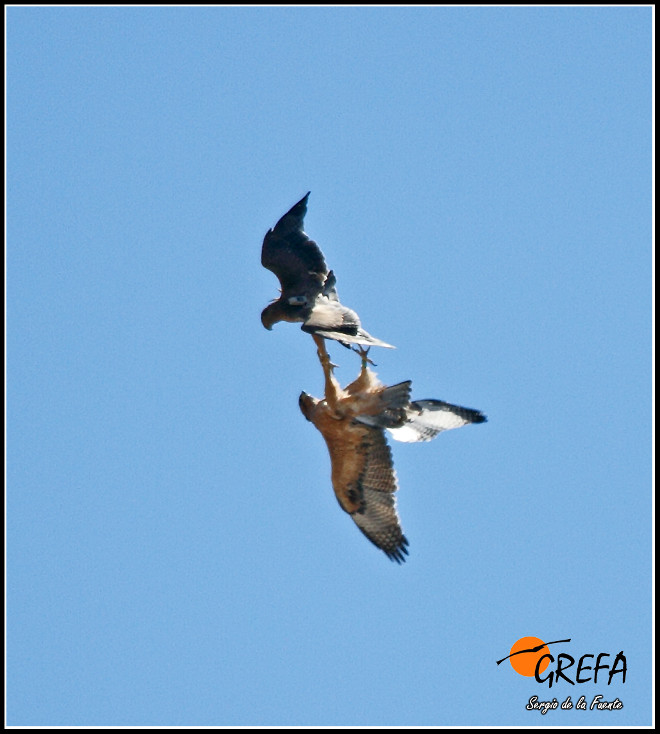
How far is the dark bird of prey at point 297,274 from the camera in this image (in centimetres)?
946

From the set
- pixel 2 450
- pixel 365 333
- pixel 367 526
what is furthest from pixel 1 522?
pixel 365 333

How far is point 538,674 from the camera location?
11500 millimetres

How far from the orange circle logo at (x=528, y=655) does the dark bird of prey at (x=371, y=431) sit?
97.6 inches

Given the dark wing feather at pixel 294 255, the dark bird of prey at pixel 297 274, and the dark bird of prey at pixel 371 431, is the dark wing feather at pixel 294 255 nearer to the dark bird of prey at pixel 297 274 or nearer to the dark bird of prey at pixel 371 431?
the dark bird of prey at pixel 297 274

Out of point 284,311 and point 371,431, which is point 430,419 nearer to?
point 371,431

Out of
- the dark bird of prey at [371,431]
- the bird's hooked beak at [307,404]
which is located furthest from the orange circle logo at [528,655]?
the bird's hooked beak at [307,404]

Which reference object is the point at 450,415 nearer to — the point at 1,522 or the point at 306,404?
the point at 306,404

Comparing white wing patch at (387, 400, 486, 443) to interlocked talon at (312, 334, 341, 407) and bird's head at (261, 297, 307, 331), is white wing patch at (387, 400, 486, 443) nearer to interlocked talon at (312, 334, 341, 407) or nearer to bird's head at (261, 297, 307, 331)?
interlocked talon at (312, 334, 341, 407)

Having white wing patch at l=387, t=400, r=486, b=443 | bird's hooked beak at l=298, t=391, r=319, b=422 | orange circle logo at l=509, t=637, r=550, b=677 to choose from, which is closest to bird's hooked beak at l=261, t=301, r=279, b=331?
bird's hooked beak at l=298, t=391, r=319, b=422

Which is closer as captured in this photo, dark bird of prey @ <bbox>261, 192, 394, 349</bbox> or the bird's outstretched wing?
dark bird of prey @ <bbox>261, 192, 394, 349</bbox>

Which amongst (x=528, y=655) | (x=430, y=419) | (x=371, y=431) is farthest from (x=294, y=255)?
(x=528, y=655)

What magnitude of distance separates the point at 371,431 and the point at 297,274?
1.48 meters

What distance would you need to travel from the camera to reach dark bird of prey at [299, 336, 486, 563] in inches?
376

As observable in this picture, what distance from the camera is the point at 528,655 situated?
39.0ft
